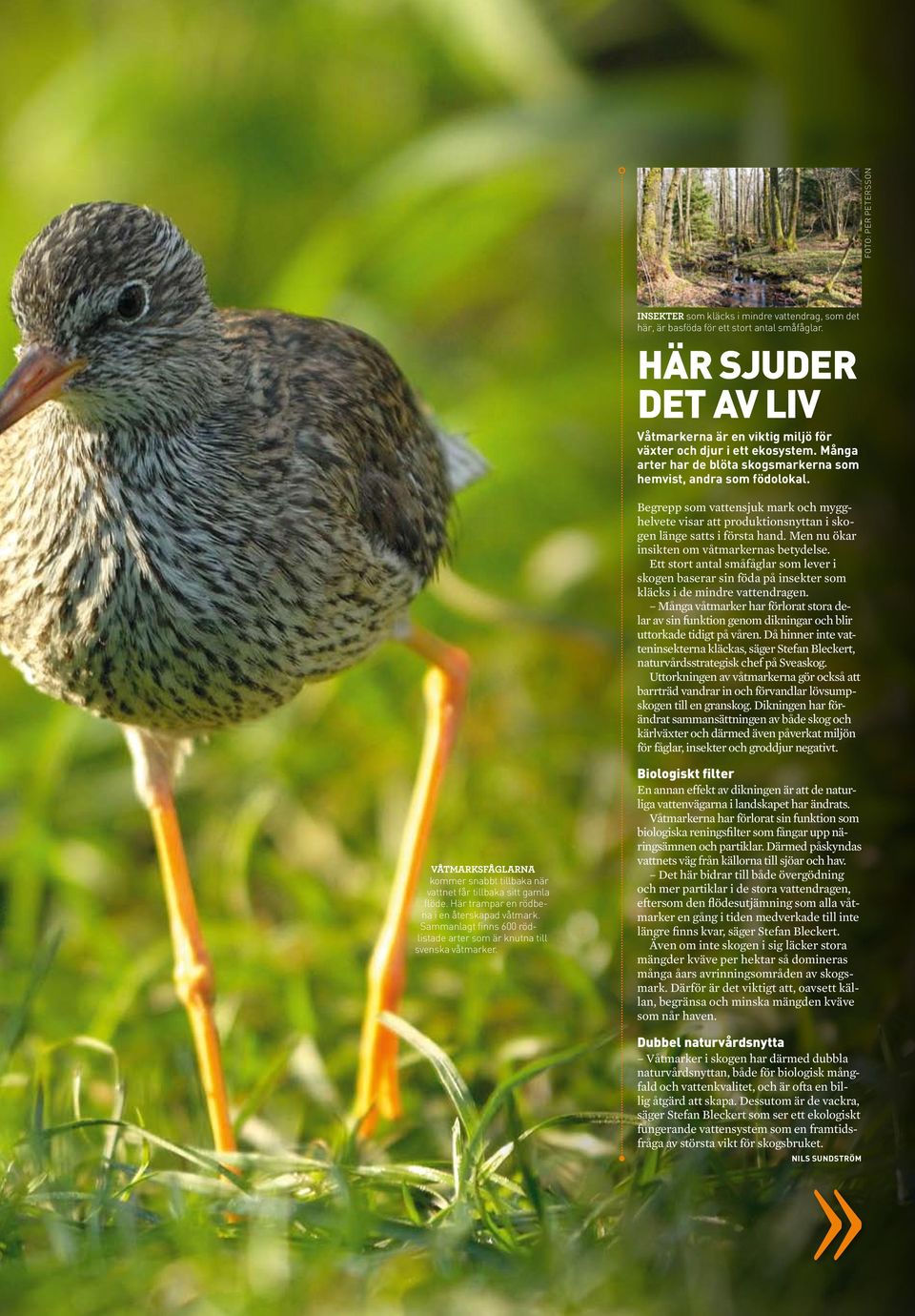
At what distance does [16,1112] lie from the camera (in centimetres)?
373

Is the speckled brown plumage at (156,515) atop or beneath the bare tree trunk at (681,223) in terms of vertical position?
beneath

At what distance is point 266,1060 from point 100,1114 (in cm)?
51

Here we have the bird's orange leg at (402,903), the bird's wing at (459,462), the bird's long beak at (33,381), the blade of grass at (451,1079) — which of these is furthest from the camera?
the bird's wing at (459,462)

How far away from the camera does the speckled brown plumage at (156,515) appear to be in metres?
3.13

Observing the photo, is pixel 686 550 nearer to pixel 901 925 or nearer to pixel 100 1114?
pixel 901 925

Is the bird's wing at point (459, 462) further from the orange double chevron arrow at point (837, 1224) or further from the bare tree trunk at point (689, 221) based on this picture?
the orange double chevron arrow at point (837, 1224)

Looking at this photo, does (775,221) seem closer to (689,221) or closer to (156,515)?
(689,221)

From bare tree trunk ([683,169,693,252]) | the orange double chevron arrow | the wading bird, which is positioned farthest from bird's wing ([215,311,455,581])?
the orange double chevron arrow

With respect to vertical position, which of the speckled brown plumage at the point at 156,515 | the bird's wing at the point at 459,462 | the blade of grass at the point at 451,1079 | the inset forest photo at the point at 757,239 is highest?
the inset forest photo at the point at 757,239

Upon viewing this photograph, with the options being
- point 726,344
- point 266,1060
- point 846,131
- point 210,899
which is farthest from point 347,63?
point 266,1060

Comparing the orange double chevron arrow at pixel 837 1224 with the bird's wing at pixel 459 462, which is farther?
the bird's wing at pixel 459 462

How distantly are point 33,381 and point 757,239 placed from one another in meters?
1.96

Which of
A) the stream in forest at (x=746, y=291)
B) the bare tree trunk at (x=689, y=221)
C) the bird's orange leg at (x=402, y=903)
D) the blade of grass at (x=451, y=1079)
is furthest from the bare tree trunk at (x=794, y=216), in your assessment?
the blade of grass at (x=451, y=1079)

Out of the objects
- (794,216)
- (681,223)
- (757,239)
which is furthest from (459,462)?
(794,216)
